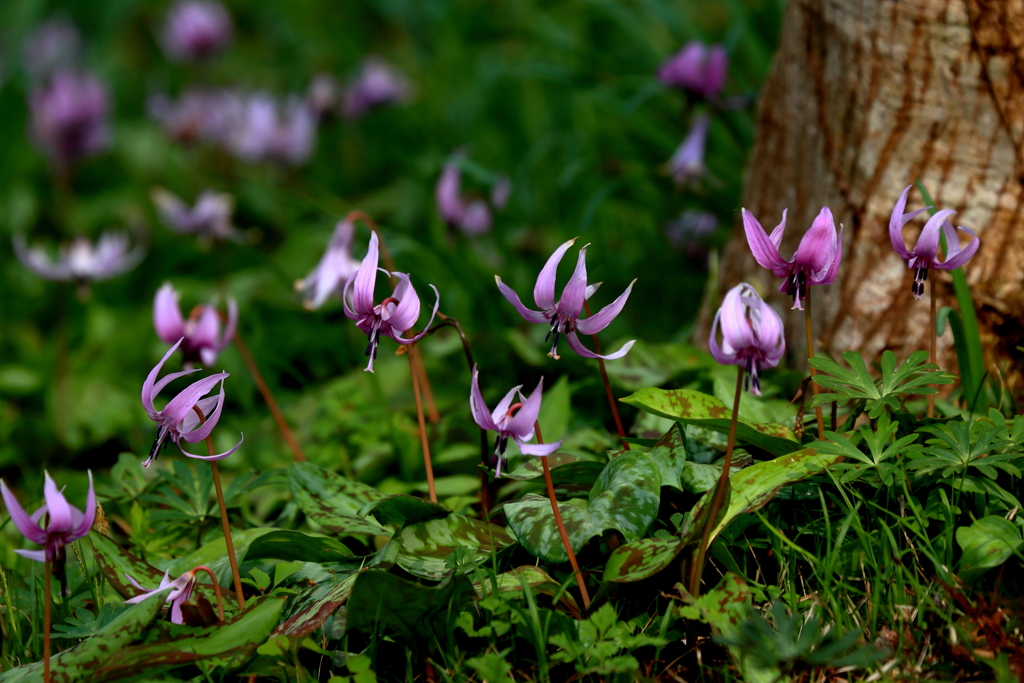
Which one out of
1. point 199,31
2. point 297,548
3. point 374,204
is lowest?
point 374,204

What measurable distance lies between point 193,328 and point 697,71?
1.88 m

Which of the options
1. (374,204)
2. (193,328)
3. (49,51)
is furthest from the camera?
(49,51)

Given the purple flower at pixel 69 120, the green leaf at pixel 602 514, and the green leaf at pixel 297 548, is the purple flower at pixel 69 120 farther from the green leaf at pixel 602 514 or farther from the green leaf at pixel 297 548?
the green leaf at pixel 602 514

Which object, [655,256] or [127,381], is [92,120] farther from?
[655,256]

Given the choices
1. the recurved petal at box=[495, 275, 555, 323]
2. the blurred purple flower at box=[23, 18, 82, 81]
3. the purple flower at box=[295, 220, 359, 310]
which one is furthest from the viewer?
the blurred purple flower at box=[23, 18, 82, 81]

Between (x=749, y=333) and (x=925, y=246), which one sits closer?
(x=749, y=333)

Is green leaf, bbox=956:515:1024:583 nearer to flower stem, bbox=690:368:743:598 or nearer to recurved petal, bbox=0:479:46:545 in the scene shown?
flower stem, bbox=690:368:743:598

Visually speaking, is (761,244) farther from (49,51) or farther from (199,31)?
(49,51)

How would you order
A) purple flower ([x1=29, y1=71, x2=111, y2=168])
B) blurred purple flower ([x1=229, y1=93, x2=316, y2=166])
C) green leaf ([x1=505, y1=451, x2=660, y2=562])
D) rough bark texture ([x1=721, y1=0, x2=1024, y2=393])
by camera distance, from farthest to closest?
blurred purple flower ([x1=229, y1=93, x2=316, y2=166]), purple flower ([x1=29, y1=71, x2=111, y2=168]), rough bark texture ([x1=721, y1=0, x2=1024, y2=393]), green leaf ([x1=505, y1=451, x2=660, y2=562])

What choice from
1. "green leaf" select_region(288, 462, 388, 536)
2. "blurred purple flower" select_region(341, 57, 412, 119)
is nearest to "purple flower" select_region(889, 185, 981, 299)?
"green leaf" select_region(288, 462, 388, 536)

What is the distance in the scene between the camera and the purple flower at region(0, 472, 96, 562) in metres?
1.25

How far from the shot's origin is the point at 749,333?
46.8 inches

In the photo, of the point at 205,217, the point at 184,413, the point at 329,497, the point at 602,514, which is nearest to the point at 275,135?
the point at 205,217

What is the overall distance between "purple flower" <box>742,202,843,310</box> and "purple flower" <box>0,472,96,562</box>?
108 cm
